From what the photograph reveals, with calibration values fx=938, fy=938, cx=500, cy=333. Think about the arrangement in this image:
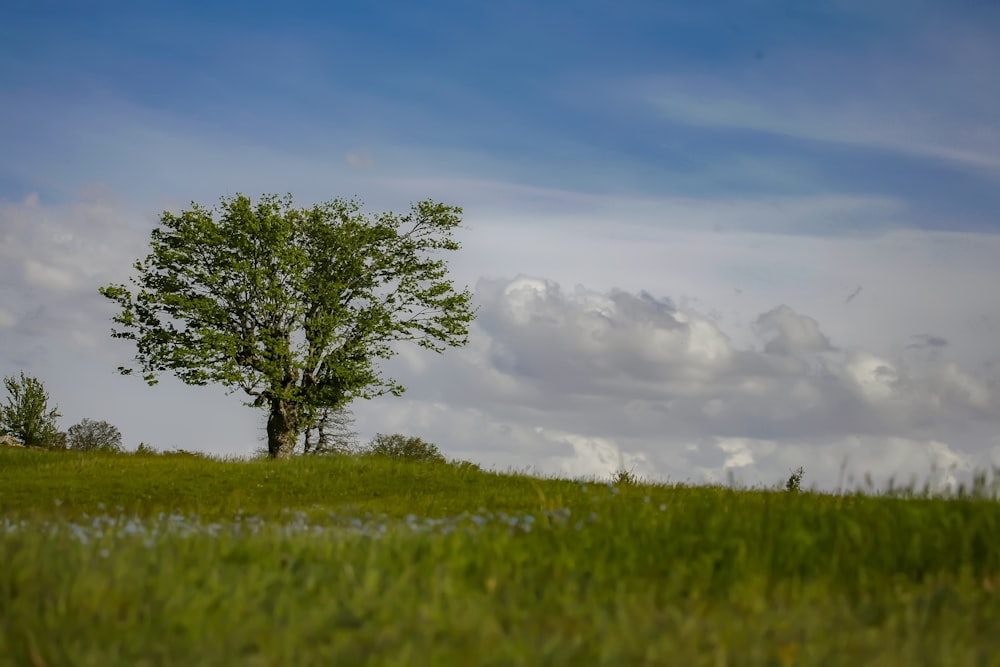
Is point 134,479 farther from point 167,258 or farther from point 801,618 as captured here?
point 801,618

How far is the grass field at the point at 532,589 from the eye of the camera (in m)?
5.11

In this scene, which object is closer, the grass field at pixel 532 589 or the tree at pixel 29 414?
the grass field at pixel 532 589

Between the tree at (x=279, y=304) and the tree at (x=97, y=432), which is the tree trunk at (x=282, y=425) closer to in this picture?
the tree at (x=279, y=304)

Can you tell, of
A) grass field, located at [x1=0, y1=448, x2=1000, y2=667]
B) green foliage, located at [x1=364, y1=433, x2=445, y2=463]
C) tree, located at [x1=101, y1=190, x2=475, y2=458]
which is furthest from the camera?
green foliage, located at [x1=364, y1=433, x2=445, y2=463]

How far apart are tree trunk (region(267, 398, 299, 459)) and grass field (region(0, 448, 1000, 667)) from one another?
80.4 feet

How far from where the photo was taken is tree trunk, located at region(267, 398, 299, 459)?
34.3 metres

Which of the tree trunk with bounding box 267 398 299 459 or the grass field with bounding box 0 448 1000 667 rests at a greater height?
the tree trunk with bounding box 267 398 299 459

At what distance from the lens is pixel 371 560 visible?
693 centimetres

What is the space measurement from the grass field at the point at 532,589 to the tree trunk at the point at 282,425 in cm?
2450

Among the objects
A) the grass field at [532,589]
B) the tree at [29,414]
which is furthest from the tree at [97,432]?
the grass field at [532,589]

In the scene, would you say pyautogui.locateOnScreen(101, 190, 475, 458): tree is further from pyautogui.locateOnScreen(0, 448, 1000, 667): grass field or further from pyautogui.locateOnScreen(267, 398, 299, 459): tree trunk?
pyautogui.locateOnScreen(0, 448, 1000, 667): grass field

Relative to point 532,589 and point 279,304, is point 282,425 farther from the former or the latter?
point 532,589

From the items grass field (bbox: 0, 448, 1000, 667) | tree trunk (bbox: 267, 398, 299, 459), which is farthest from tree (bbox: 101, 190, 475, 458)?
grass field (bbox: 0, 448, 1000, 667)

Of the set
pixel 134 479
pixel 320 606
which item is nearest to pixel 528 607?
pixel 320 606
